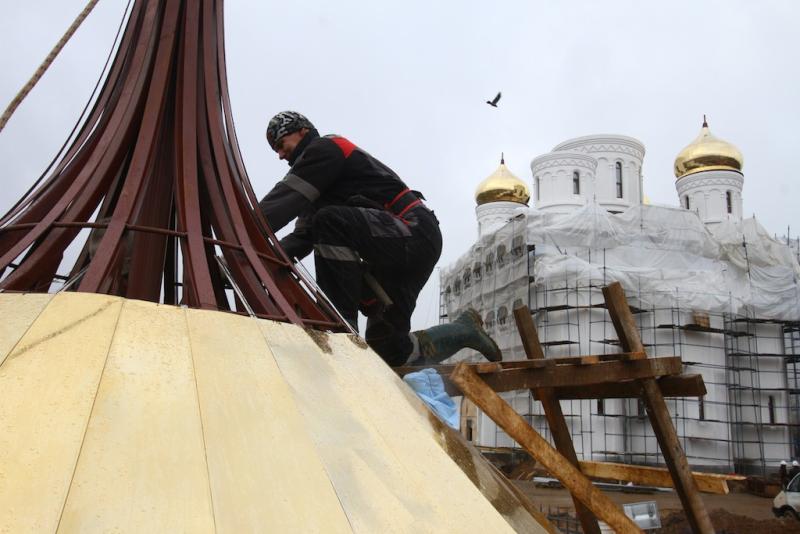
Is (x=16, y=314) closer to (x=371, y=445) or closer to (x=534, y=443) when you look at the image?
(x=371, y=445)

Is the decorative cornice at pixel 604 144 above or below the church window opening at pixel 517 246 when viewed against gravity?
above

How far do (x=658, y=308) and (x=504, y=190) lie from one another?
1069 cm

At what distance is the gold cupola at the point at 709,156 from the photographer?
90.4 feet

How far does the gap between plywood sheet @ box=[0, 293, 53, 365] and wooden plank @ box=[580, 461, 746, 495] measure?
340 cm

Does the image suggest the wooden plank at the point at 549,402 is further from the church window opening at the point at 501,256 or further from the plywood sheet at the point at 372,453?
the church window opening at the point at 501,256

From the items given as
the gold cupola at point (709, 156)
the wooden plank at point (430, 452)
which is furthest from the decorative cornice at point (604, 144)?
the wooden plank at point (430, 452)

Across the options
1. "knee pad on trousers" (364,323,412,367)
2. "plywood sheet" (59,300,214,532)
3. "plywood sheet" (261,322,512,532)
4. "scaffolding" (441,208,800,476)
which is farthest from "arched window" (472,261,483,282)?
"plywood sheet" (59,300,214,532)

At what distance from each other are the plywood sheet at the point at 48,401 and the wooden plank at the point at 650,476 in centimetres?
328

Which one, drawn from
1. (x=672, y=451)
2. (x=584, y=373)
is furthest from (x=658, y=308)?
(x=584, y=373)

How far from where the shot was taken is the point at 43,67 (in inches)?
110

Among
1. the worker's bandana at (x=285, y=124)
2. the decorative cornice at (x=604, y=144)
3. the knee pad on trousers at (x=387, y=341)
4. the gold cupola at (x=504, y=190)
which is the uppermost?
the decorative cornice at (x=604, y=144)

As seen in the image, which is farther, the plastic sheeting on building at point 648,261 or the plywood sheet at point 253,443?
the plastic sheeting on building at point 648,261

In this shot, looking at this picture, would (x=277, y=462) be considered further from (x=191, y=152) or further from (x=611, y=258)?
(x=611, y=258)

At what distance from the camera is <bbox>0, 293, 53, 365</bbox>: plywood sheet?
190cm
